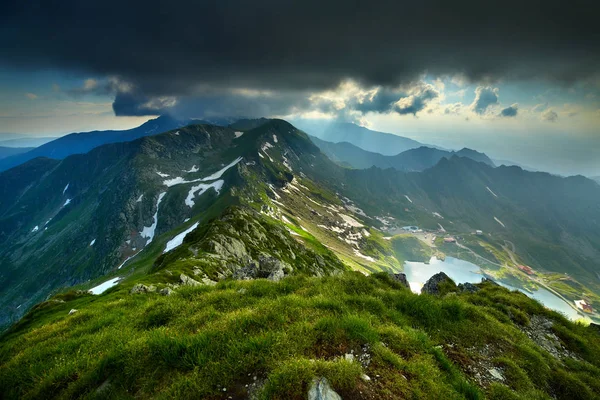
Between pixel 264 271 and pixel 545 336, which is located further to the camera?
pixel 264 271

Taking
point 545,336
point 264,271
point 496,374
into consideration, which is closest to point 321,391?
point 496,374

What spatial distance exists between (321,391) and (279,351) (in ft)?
4.84

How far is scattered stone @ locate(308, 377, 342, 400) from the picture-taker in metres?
5.43

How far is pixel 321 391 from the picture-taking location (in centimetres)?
552

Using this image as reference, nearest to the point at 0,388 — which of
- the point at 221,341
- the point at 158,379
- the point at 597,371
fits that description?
the point at 158,379

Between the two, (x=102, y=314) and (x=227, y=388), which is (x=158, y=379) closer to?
(x=227, y=388)

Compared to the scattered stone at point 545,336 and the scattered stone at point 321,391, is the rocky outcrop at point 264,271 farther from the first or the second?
the scattered stone at point 321,391

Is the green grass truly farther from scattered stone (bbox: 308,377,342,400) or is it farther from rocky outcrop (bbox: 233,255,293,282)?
rocky outcrop (bbox: 233,255,293,282)

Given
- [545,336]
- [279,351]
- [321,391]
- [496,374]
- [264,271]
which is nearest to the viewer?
[321,391]

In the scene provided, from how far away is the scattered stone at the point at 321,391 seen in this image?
5.43 m

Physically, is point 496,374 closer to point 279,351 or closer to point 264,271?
point 279,351

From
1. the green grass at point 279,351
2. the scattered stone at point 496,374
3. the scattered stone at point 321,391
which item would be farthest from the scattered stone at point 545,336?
the scattered stone at point 321,391

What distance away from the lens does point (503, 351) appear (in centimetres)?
1080

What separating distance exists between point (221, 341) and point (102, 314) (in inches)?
392
